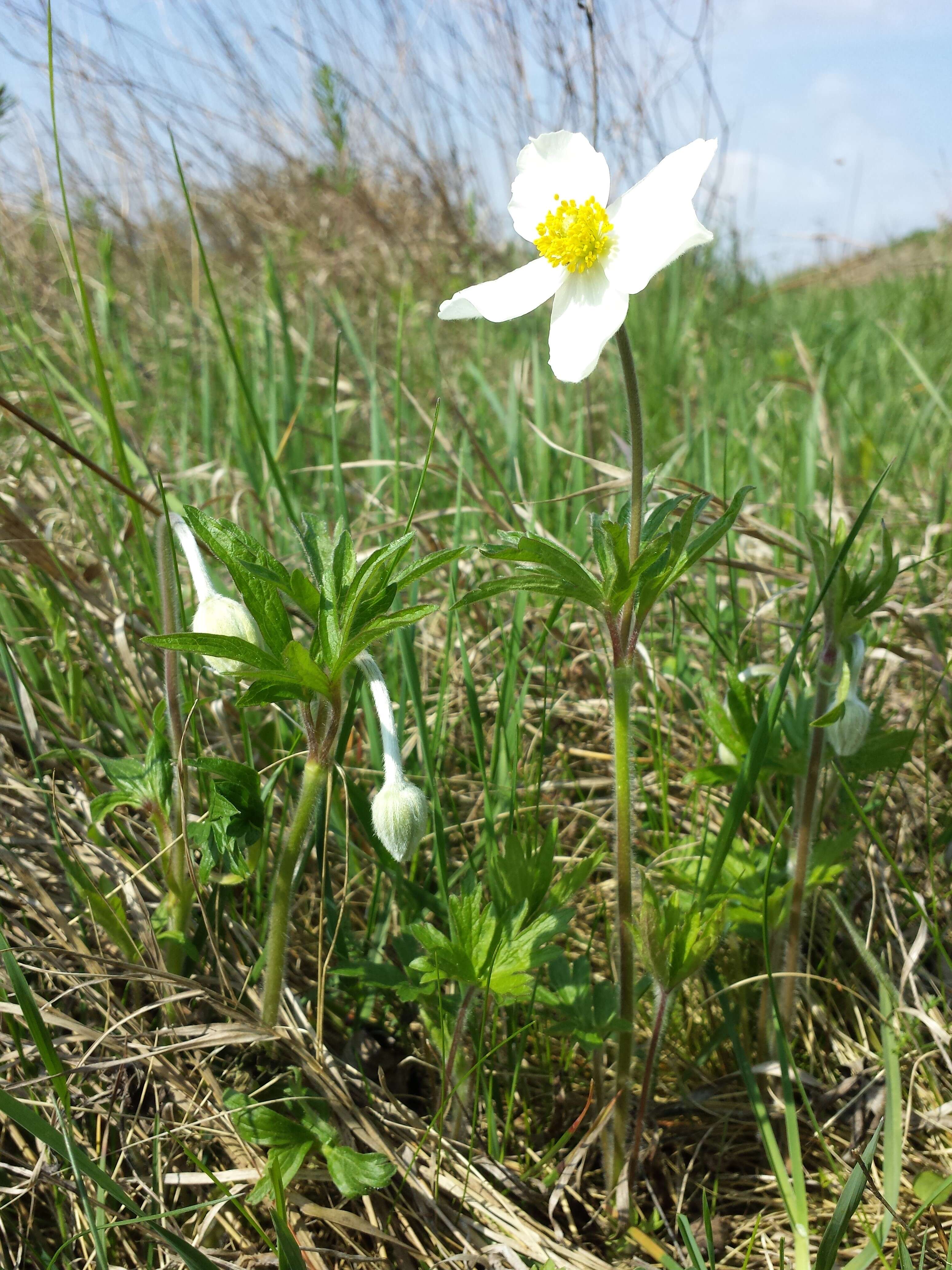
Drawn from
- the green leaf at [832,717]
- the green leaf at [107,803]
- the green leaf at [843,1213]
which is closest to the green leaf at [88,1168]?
the green leaf at [107,803]

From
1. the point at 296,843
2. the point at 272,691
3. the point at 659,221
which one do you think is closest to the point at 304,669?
the point at 272,691

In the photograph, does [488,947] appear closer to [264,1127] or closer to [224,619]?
[264,1127]

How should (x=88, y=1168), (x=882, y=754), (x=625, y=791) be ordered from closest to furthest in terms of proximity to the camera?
(x=88, y=1168) → (x=625, y=791) → (x=882, y=754)

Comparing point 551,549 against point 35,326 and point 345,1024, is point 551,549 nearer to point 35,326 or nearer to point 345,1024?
point 345,1024

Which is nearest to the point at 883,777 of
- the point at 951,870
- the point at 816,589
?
the point at 951,870

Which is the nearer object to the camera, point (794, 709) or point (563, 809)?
point (794, 709)

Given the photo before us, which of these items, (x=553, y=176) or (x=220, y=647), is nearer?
(x=220, y=647)
